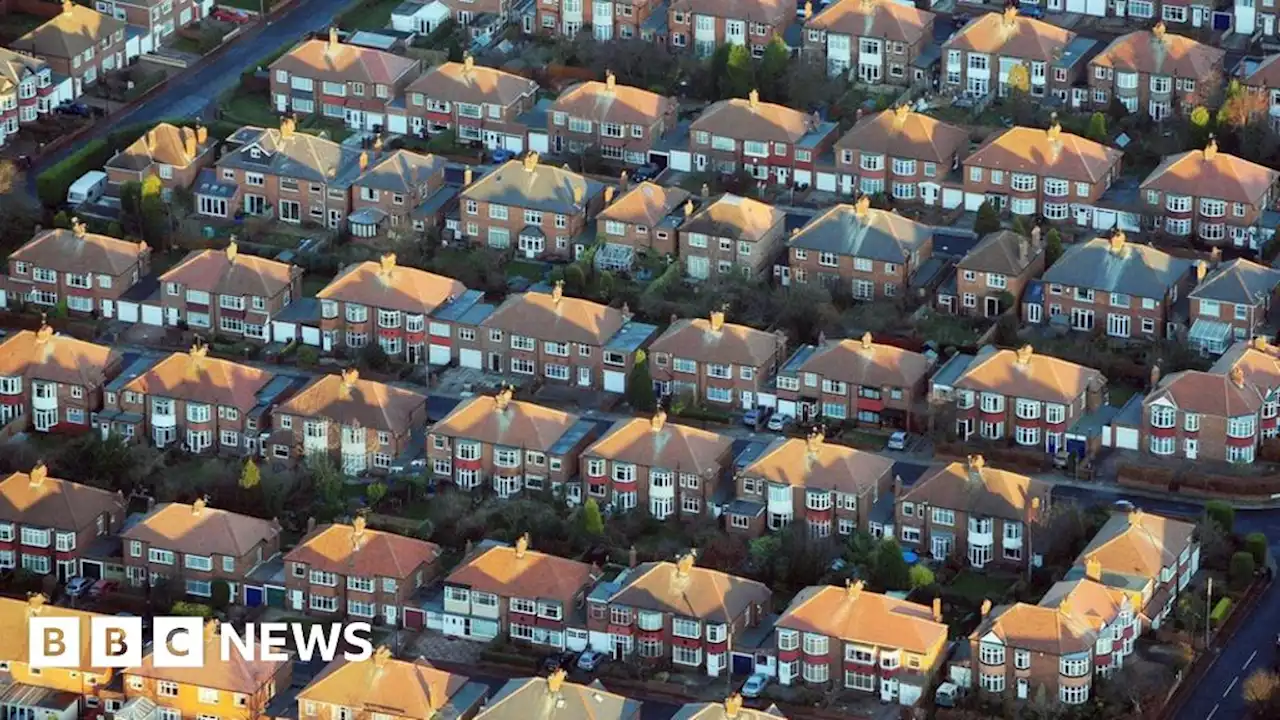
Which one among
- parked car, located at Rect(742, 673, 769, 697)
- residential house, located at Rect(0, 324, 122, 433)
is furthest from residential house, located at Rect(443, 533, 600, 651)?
residential house, located at Rect(0, 324, 122, 433)

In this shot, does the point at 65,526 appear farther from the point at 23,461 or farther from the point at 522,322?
the point at 522,322

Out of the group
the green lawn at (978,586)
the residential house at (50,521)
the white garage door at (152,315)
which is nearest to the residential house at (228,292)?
the white garage door at (152,315)

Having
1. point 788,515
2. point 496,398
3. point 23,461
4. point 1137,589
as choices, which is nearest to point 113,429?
point 23,461

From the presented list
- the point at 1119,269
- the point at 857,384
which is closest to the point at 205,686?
the point at 857,384

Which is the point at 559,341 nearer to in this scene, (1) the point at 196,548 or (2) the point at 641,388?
(2) the point at 641,388

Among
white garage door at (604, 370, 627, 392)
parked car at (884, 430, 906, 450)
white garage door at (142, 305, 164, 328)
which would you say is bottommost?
parked car at (884, 430, 906, 450)

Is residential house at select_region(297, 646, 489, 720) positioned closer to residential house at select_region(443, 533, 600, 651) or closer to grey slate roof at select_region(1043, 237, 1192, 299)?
residential house at select_region(443, 533, 600, 651)
